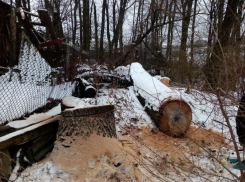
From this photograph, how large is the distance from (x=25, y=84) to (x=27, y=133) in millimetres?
1674

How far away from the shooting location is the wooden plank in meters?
2.41

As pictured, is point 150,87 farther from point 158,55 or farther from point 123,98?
point 158,55

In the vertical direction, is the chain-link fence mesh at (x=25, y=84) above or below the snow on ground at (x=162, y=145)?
above

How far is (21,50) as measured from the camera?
151 inches

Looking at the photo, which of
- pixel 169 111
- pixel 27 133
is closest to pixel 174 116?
pixel 169 111

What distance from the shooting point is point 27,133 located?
263cm

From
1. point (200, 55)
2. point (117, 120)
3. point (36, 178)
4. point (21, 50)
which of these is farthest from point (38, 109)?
point (200, 55)

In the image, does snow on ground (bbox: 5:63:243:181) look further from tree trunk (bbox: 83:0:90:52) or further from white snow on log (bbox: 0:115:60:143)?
tree trunk (bbox: 83:0:90:52)

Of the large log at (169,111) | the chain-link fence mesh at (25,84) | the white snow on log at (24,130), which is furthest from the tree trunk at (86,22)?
the white snow on log at (24,130)

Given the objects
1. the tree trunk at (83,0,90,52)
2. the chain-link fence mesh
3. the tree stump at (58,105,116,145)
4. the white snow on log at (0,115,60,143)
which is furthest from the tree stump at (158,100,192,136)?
the tree trunk at (83,0,90,52)

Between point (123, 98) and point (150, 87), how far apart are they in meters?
0.82

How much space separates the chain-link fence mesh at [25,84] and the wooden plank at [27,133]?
2.60ft

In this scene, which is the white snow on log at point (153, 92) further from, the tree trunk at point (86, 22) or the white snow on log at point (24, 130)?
the tree trunk at point (86, 22)

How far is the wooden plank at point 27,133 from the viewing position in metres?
2.41
